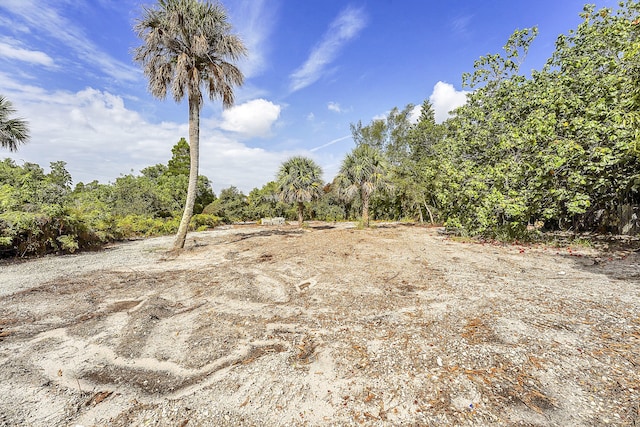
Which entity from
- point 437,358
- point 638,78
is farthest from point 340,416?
point 638,78

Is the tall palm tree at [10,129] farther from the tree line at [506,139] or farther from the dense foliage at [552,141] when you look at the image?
the dense foliage at [552,141]

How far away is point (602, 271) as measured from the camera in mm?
5531

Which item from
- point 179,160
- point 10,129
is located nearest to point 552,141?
point 10,129

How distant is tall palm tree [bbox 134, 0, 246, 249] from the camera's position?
28.1 feet

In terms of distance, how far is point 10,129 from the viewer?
11898mm

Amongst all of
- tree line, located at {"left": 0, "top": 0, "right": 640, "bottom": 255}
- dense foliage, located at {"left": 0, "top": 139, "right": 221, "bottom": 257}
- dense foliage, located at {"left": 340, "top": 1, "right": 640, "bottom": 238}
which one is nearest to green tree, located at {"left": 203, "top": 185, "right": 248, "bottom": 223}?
dense foliage, located at {"left": 0, "top": 139, "right": 221, "bottom": 257}

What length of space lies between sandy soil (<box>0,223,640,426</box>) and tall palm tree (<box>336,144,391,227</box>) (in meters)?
12.0

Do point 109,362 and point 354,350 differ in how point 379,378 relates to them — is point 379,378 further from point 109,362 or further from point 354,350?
point 109,362

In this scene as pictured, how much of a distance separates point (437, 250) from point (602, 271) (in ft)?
12.6

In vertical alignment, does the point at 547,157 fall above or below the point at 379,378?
above

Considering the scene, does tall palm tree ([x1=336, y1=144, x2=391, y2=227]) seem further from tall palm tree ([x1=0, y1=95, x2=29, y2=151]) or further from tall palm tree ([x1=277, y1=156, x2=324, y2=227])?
tall palm tree ([x1=0, y1=95, x2=29, y2=151])

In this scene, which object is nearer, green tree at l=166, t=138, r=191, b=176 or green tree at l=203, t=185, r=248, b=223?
green tree at l=203, t=185, r=248, b=223

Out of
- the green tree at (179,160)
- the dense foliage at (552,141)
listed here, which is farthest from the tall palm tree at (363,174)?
the green tree at (179,160)

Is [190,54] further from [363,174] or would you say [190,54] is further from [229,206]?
[229,206]
